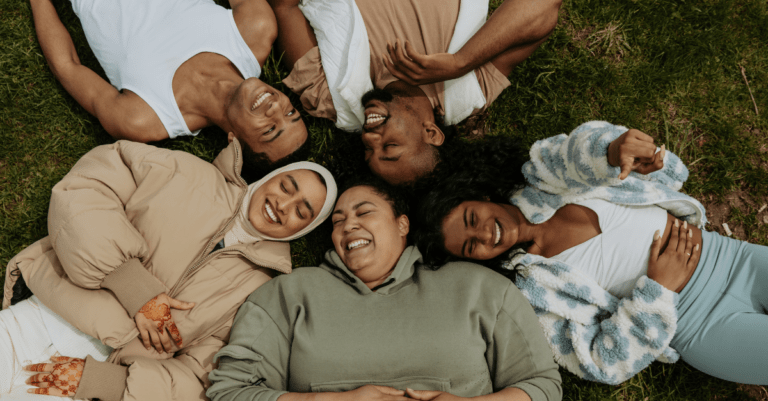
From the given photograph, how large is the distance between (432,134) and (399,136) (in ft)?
0.80

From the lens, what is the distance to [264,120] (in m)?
2.82

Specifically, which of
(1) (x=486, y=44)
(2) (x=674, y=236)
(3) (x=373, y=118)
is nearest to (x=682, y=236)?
(2) (x=674, y=236)

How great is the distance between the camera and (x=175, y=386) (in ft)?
8.05

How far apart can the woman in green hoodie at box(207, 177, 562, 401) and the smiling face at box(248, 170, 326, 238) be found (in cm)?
25

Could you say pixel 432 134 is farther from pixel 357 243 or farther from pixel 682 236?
pixel 682 236

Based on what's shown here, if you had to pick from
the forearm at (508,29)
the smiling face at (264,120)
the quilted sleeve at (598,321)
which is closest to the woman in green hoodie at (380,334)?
A: the quilted sleeve at (598,321)

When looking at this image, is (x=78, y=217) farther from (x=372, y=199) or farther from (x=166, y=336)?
(x=372, y=199)

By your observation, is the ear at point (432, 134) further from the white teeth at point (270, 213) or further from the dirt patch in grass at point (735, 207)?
the dirt patch in grass at point (735, 207)

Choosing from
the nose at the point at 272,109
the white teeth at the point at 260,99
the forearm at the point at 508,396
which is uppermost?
the white teeth at the point at 260,99

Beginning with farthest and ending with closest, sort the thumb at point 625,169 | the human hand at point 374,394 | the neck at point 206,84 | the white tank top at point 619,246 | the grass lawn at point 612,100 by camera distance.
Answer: the grass lawn at point 612,100 → the neck at point 206,84 → the white tank top at point 619,246 → the human hand at point 374,394 → the thumb at point 625,169

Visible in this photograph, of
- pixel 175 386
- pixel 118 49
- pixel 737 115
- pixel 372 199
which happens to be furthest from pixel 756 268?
pixel 118 49

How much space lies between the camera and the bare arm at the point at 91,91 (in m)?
2.88

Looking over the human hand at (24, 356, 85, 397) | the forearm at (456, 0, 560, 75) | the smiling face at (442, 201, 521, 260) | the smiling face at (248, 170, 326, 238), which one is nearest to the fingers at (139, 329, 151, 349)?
the human hand at (24, 356, 85, 397)

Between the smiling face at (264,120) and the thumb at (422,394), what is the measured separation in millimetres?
1681
